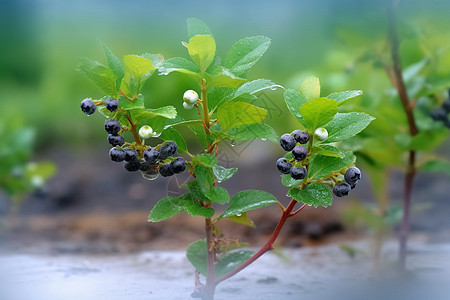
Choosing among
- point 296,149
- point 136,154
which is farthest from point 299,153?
point 136,154

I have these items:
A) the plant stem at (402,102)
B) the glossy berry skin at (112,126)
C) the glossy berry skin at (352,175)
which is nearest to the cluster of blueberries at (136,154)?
the glossy berry skin at (112,126)

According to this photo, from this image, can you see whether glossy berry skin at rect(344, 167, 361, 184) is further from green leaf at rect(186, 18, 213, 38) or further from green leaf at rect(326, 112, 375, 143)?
green leaf at rect(186, 18, 213, 38)

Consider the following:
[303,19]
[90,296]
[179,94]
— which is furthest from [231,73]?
[303,19]

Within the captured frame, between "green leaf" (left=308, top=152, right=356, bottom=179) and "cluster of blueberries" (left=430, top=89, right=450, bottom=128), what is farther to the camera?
"cluster of blueberries" (left=430, top=89, right=450, bottom=128)

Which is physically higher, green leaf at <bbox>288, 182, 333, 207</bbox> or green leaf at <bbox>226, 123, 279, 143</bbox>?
green leaf at <bbox>226, 123, 279, 143</bbox>

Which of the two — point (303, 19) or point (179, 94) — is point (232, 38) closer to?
point (303, 19)

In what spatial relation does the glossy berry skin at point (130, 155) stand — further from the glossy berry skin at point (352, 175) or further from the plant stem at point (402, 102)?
the plant stem at point (402, 102)

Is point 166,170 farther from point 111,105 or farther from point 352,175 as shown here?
point 352,175

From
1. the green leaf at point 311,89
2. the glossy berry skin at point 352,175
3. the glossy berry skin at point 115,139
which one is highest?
the green leaf at point 311,89

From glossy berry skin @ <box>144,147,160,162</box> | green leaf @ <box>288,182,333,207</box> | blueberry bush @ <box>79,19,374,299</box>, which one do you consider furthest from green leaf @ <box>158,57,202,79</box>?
green leaf @ <box>288,182,333,207</box>
